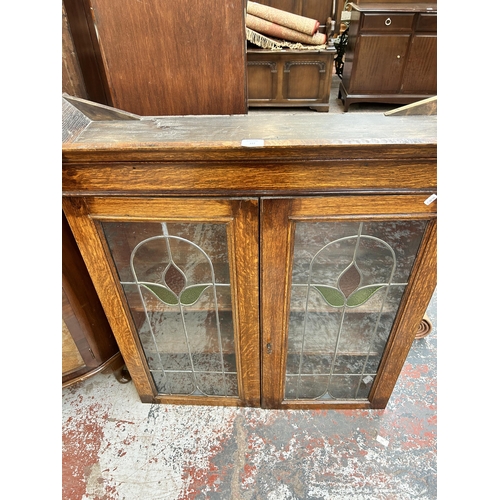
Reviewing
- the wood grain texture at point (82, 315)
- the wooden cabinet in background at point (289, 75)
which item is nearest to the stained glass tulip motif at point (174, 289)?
the wood grain texture at point (82, 315)

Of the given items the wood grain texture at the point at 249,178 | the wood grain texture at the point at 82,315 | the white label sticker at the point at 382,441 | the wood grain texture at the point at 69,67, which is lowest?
the white label sticker at the point at 382,441

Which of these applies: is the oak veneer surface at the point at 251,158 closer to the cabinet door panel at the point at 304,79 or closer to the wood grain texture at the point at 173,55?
the wood grain texture at the point at 173,55

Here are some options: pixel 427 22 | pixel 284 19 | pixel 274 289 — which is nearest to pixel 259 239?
pixel 274 289

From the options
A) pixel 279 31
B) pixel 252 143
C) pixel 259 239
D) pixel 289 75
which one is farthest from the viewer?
pixel 289 75

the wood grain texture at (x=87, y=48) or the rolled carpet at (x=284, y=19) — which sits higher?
the wood grain texture at (x=87, y=48)

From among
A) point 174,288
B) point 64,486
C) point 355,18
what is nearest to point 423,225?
point 174,288

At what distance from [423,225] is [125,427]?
44.5 inches

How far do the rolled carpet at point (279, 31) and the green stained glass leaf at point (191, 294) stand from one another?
98.0 inches

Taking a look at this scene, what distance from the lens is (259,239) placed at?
0.84 m

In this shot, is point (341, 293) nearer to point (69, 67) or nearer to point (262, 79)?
point (69, 67)

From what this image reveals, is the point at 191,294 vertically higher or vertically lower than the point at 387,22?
lower

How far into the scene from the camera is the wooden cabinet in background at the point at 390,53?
256cm

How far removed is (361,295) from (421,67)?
102 inches

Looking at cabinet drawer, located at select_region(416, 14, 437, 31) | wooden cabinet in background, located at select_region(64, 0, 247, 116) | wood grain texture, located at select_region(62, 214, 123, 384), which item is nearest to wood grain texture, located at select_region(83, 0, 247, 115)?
wooden cabinet in background, located at select_region(64, 0, 247, 116)
